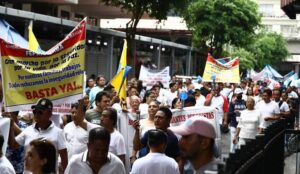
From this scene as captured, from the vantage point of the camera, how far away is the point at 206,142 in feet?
15.2

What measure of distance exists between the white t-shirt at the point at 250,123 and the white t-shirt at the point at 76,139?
5171mm

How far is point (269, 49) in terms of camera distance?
256 ft

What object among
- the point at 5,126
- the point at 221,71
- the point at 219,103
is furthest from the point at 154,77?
the point at 5,126

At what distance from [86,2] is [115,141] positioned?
28.8 meters

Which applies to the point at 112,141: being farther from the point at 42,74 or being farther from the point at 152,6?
the point at 152,6

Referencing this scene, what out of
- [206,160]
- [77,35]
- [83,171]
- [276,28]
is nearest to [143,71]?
[77,35]

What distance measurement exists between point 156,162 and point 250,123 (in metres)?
6.27

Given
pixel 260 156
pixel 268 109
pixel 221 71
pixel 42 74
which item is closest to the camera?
pixel 260 156

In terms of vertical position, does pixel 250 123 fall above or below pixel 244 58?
above

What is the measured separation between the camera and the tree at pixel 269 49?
73562mm

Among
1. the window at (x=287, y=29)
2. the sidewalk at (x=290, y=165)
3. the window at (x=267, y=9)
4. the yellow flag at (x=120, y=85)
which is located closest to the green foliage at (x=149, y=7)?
the yellow flag at (x=120, y=85)

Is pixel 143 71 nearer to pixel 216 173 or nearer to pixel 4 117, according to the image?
pixel 4 117

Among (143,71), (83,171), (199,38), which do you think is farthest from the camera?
(199,38)

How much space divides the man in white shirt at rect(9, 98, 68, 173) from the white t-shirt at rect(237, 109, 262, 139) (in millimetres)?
5791
